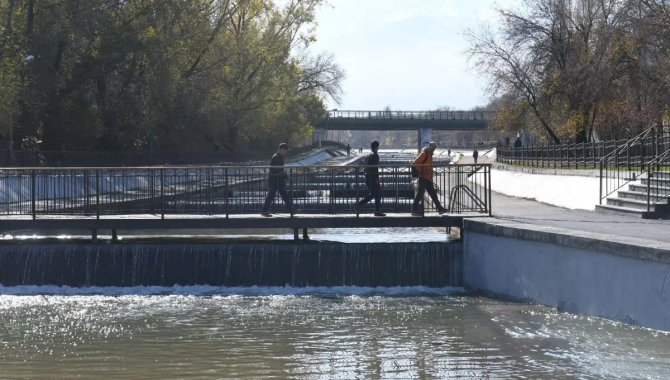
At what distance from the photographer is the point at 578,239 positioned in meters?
16.0

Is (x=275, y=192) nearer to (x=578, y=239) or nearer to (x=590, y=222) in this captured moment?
(x=590, y=222)

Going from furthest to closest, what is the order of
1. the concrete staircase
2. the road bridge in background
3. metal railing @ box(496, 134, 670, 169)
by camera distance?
the road bridge in background, metal railing @ box(496, 134, 670, 169), the concrete staircase

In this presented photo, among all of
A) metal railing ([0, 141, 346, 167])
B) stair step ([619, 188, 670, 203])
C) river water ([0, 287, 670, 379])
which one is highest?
metal railing ([0, 141, 346, 167])

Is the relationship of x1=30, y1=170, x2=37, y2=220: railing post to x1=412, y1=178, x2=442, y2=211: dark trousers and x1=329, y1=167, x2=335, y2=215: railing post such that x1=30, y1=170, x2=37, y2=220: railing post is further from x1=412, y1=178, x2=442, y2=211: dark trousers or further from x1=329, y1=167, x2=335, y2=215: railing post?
x1=412, y1=178, x2=442, y2=211: dark trousers

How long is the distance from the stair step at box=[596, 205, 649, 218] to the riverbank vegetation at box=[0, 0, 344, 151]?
24217 mm

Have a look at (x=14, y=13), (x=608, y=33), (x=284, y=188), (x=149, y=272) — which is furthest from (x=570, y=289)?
(x=14, y=13)

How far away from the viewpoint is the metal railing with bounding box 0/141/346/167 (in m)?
42.2

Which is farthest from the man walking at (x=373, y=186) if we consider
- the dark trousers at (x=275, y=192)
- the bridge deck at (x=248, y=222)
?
the dark trousers at (x=275, y=192)

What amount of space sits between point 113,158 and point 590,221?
1322 inches

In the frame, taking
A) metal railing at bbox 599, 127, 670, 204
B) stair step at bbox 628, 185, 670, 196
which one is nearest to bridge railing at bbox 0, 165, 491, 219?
stair step at bbox 628, 185, 670, 196

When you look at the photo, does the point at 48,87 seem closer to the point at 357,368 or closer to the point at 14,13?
the point at 14,13

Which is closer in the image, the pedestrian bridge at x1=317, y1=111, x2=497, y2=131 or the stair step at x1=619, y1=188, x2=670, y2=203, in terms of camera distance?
the stair step at x1=619, y1=188, x2=670, y2=203

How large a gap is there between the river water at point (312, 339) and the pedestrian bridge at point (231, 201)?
1975 millimetres

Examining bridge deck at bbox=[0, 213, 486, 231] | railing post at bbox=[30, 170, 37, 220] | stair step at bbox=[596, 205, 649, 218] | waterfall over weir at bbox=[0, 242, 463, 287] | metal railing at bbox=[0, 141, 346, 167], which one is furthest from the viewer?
metal railing at bbox=[0, 141, 346, 167]
